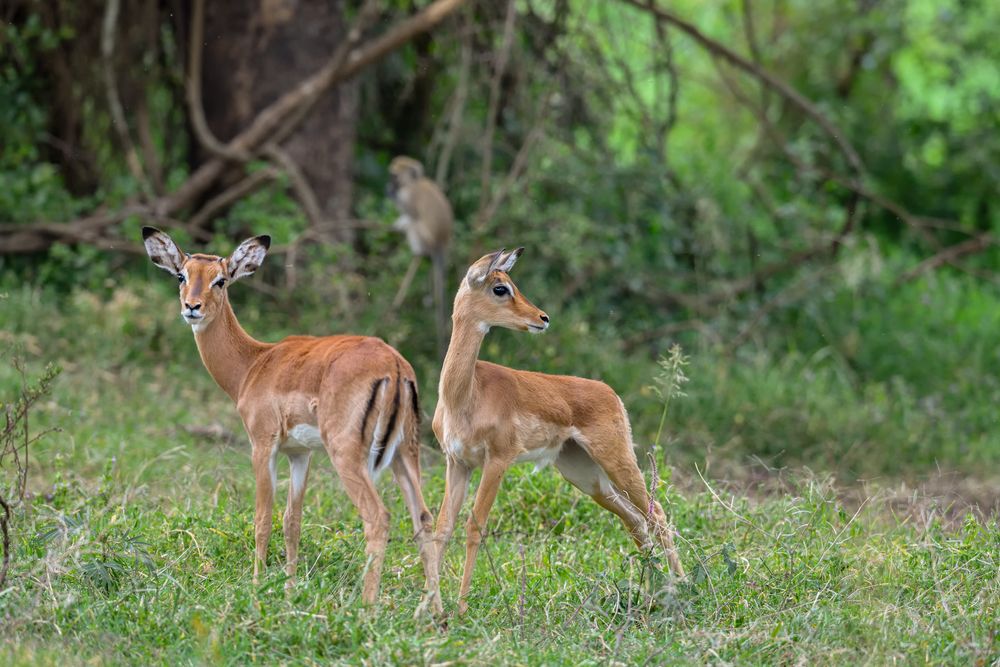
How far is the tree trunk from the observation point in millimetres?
9586

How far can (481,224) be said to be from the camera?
8.84 meters

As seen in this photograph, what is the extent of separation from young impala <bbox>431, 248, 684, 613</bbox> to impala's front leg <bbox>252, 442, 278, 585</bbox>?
59 cm

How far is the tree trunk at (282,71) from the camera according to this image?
9586mm

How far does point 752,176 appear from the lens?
11.3 meters

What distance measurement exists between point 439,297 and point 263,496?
386cm

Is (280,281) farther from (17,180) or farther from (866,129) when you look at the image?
(866,129)

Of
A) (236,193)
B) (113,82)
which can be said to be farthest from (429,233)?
(113,82)

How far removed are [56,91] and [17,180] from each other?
3.44 feet

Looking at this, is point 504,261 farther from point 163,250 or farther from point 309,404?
point 163,250

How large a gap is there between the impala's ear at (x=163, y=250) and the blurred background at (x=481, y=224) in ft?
6.90

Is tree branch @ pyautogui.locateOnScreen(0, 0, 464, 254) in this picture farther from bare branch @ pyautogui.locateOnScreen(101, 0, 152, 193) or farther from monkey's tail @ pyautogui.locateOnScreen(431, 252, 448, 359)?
monkey's tail @ pyautogui.locateOnScreen(431, 252, 448, 359)

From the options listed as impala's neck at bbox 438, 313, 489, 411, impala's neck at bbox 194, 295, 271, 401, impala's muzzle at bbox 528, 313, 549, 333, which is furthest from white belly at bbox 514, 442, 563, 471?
impala's neck at bbox 194, 295, 271, 401

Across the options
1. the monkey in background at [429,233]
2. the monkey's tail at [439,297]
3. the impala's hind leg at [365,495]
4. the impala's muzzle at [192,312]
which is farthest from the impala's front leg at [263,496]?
the monkey in background at [429,233]

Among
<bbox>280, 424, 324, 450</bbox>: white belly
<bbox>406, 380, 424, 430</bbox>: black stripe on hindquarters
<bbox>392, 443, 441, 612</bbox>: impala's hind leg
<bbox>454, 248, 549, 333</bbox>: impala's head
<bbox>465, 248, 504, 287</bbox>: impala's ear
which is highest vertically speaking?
<bbox>465, 248, 504, 287</bbox>: impala's ear
